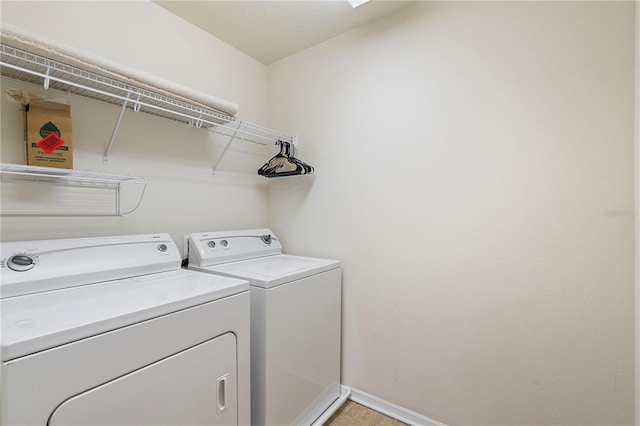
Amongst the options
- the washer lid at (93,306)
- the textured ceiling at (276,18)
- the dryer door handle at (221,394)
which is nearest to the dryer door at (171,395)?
the dryer door handle at (221,394)

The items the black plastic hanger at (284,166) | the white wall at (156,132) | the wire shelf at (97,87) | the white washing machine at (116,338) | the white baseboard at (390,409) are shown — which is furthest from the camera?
the black plastic hanger at (284,166)

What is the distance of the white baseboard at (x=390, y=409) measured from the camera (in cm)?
169

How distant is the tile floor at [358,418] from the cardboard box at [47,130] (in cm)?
195

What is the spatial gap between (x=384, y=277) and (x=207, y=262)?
42.3 inches

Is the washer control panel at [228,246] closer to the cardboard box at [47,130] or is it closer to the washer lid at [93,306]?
the washer lid at [93,306]

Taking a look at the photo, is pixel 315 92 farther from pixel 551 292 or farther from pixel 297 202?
pixel 551 292

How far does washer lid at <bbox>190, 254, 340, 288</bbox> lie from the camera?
4.64ft

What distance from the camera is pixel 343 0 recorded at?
1707 millimetres

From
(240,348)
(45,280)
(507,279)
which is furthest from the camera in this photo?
(507,279)

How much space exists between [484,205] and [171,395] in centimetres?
161

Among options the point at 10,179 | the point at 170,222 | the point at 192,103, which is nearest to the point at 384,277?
the point at 170,222

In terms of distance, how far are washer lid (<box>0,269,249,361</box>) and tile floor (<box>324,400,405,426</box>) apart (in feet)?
3.68

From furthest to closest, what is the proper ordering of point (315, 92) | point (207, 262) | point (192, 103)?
1. point (315, 92)
2. point (207, 262)
3. point (192, 103)

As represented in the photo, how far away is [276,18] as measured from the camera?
73.1 inches
